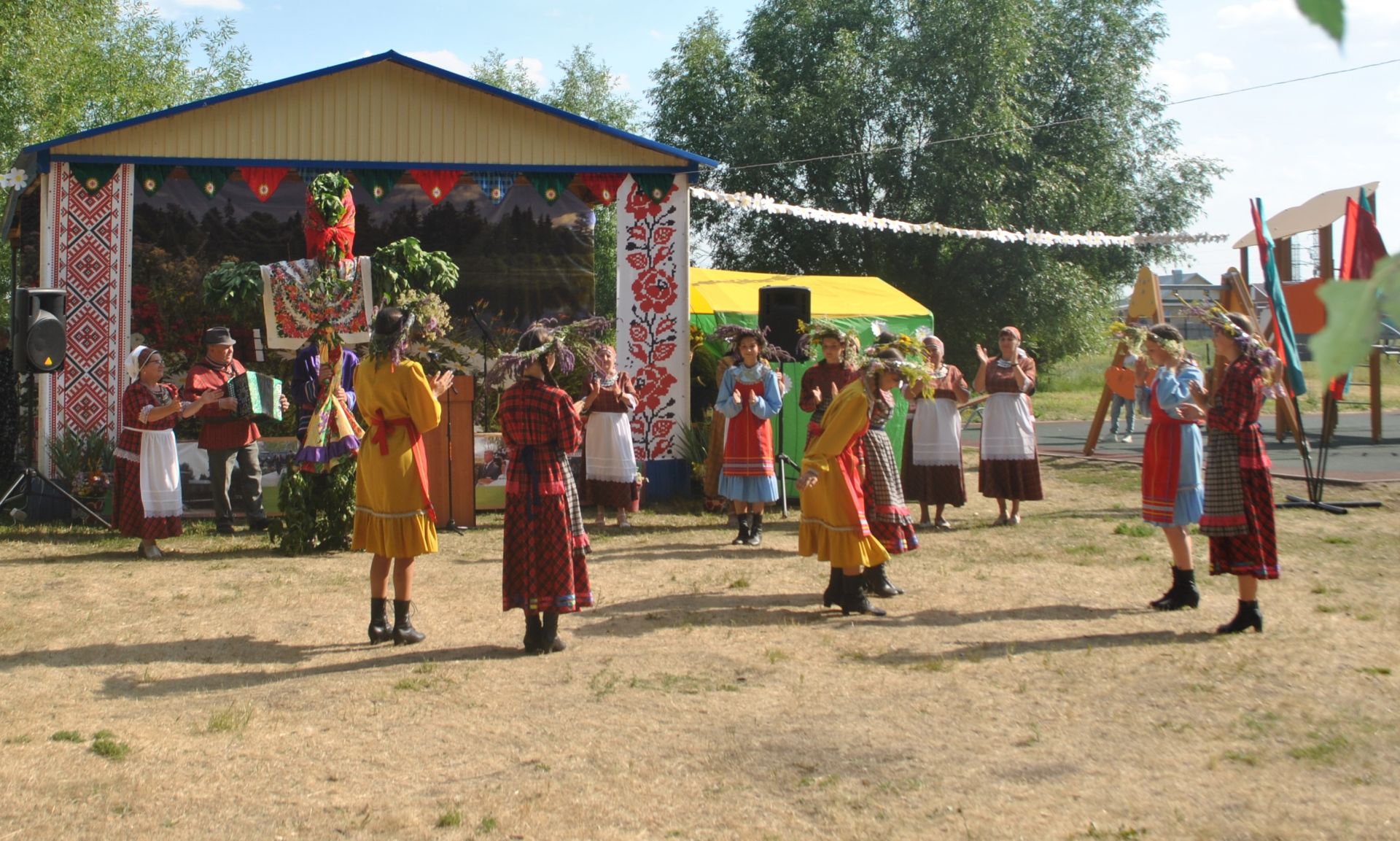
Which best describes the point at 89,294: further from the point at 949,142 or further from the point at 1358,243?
the point at 949,142

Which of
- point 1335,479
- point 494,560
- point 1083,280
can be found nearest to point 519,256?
point 494,560

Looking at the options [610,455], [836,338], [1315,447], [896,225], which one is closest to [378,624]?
[836,338]

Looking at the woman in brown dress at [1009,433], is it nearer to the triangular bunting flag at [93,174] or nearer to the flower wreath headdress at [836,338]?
the flower wreath headdress at [836,338]

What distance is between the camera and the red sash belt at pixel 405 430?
22.0 feet

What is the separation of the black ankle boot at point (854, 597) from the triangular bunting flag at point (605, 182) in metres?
6.50

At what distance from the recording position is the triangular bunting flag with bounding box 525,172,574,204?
12.9 meters

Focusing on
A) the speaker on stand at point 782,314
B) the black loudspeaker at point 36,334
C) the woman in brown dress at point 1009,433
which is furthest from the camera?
the speaker on stand at point 782,314

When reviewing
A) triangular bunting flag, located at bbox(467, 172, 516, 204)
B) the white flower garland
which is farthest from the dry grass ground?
the white flower garland

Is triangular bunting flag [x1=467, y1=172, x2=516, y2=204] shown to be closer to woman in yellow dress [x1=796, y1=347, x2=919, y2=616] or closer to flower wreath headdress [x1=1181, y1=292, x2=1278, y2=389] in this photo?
woman in yellow dress [x1=796, y1=347, x2=919, y2=616]

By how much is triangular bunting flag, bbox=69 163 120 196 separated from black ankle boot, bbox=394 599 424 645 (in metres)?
6.98

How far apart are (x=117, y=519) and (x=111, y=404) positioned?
2.03 metres

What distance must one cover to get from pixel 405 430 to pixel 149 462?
4.13 meters

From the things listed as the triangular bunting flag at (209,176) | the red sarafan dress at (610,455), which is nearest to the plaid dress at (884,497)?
the red sarafan dress at (610,455)

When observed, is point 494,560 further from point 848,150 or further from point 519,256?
point 848,150
